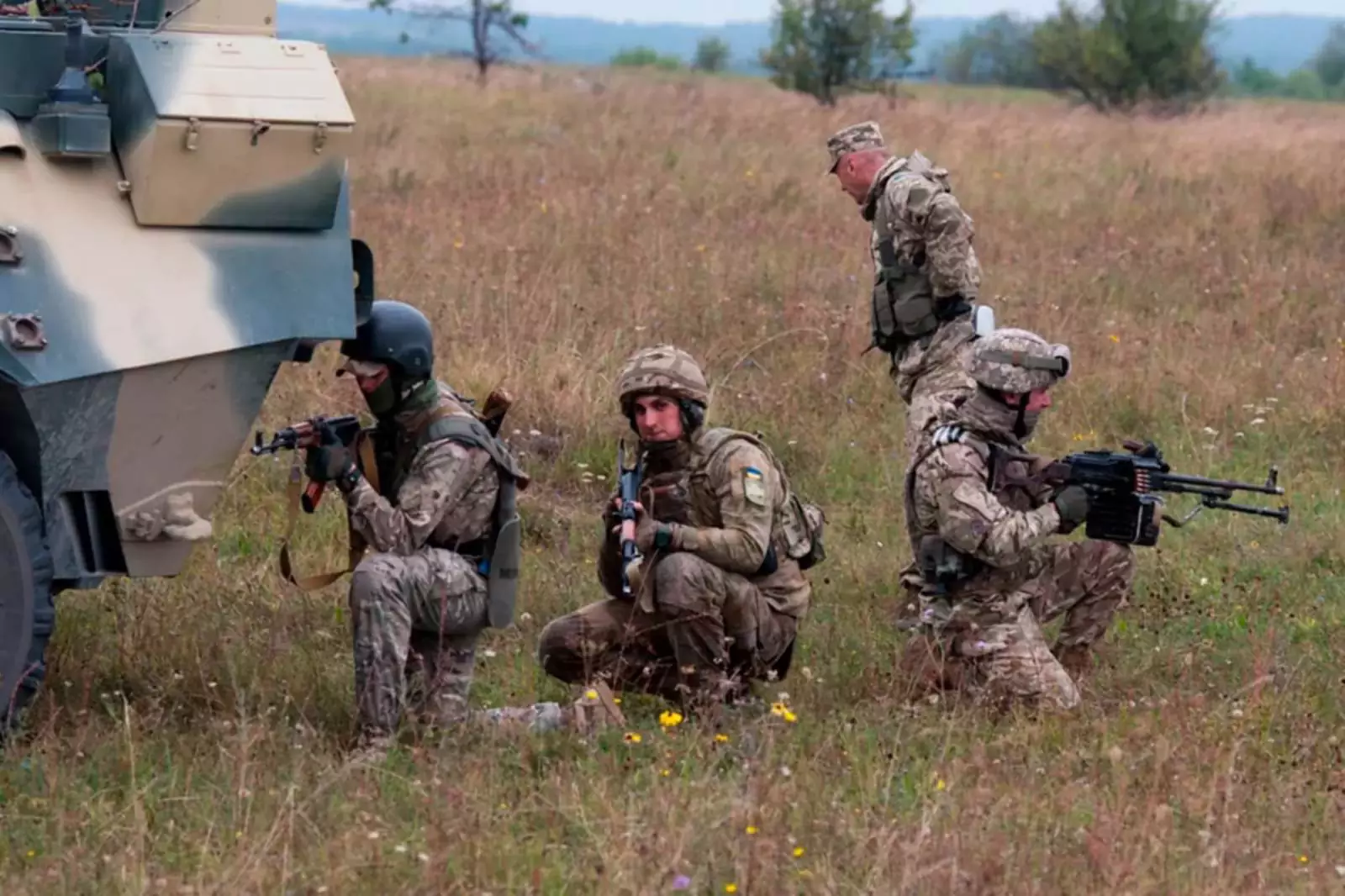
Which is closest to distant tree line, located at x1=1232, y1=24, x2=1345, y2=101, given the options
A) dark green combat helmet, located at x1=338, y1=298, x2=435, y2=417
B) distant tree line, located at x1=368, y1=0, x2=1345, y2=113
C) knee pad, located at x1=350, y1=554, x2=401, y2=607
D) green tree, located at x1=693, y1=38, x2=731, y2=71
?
green tree, located at x1=693, y1=38, x2=731, y2=71

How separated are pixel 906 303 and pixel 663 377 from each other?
7.03 feet

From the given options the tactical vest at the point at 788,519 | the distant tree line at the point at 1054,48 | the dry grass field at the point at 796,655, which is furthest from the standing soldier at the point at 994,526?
the distant tree line at the point at 1054,48

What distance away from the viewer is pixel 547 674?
617 centimetres

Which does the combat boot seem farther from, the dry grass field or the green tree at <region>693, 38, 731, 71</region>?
the green tree at <region>693, 38, 731, 71</region>

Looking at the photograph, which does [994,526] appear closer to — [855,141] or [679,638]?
[679,638]

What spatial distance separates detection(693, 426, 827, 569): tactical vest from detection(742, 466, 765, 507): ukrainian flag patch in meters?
0.12

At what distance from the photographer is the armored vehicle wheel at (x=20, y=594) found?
4934 mm

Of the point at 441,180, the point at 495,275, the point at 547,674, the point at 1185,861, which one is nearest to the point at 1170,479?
the point at 1185,861

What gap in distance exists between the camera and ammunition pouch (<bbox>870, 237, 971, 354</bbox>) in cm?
751

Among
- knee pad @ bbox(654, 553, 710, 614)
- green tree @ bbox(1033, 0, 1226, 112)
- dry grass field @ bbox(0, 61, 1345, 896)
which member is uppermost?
knee pad @ bbox(654, 553, 710, 614)

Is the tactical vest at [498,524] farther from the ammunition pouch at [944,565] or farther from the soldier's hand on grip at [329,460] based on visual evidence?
the ammunition pouch at [944,565]

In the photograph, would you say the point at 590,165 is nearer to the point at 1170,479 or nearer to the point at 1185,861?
the point at 1170,479

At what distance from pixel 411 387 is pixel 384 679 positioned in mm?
754

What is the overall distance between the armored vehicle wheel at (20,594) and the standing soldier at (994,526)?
2440 mm
